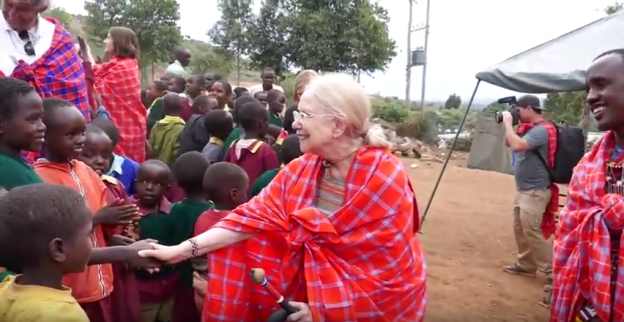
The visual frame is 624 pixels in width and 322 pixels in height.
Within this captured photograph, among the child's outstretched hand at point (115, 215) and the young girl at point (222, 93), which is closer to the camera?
the child's outstretched hand at point (115, 215)

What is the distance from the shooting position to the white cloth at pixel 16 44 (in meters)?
3.60

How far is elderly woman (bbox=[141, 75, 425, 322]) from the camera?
8.42ft

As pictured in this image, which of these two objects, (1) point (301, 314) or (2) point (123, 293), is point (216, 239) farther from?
(2) point (123, 293)

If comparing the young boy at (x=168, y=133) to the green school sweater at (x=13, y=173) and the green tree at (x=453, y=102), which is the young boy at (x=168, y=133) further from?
the green tree at (x=453, y=102)

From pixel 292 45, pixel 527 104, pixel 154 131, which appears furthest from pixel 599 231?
pixel 292 45

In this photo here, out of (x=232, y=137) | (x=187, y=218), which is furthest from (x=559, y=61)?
(x=187, y=218)

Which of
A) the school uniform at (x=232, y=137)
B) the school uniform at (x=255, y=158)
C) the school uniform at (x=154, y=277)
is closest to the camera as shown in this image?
the school uniform at (x=154, y=277)

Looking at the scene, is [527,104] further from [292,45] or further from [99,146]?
[292,45]

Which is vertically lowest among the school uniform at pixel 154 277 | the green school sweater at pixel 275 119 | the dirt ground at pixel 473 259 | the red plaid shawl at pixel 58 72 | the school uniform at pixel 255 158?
the dirt ground at pixel 473 259

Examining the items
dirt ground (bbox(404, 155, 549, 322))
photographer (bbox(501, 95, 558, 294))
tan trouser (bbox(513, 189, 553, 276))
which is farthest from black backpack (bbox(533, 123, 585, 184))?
dirt ground (bbox(404, 155, 549, 322))

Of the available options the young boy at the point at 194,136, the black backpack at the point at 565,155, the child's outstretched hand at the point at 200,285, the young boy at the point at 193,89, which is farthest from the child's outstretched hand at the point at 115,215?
the black backpack at the point at 565,155

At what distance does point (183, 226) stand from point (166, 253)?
866 millimetres

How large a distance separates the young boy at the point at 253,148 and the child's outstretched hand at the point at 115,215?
6.20 ft

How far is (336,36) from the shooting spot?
18.3 metres
